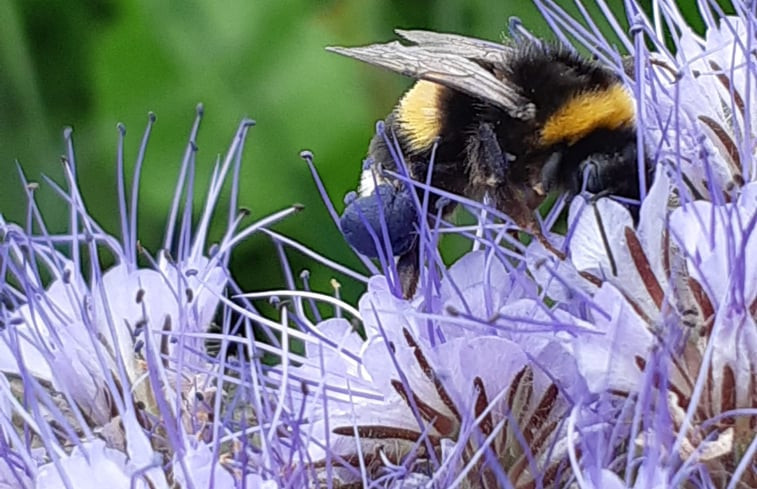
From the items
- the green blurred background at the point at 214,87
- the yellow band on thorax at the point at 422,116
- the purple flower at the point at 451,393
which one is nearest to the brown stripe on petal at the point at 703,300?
the purple flower at the point at 451,393

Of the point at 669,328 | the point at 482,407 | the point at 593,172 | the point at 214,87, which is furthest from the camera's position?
the point at 214,87

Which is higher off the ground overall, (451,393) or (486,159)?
(486,159)

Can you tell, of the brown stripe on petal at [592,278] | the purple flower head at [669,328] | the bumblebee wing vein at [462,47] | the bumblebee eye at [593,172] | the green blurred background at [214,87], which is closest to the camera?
the purple flower head at [669,328]

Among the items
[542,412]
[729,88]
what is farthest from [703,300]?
[729,88]

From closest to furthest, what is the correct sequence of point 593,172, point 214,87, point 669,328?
point 669,328
point 593,172
point 214,87

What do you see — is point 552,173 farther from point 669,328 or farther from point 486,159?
point 669,328

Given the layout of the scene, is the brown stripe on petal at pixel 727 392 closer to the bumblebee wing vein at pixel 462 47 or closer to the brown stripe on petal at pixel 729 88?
the brown stripe on petal at pixel 729 88
